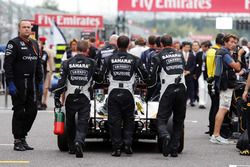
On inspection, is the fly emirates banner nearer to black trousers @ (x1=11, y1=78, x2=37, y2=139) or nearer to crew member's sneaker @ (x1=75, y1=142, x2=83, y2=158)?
black trousers @ (x1=11, y1=78, x2=37, y2=139)

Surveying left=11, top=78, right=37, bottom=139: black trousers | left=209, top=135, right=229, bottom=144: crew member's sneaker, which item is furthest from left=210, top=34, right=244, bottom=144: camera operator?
left=11, top=78, right=37, bottom=139: black trousers

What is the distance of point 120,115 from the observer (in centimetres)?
1237

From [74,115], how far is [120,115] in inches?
26.8

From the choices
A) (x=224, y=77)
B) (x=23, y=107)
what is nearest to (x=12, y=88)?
(x=23, y=107)

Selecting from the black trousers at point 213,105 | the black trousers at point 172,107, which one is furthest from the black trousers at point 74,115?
the black trousers at point 213,105

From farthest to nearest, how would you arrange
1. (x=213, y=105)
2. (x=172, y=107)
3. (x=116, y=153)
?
1. (x=213, y=105)
2. (x=172, y=107)
3. (x=116, y=153)

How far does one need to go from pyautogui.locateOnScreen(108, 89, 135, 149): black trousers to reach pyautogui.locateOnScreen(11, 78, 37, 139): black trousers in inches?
52.9

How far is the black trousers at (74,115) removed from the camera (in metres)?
12.2

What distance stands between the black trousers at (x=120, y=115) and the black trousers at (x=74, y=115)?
1.17 feet

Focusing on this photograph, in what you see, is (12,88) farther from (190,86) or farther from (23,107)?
(190,86)

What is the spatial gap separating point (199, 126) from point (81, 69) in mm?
5730

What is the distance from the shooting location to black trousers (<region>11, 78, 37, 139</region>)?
12.8 metres

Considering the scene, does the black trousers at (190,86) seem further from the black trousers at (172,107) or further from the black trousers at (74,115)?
the black trousers at (74,115)

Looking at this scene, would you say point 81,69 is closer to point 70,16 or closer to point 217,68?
point 217,68
